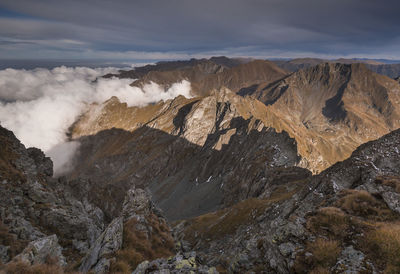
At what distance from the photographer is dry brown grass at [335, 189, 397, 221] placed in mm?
15578

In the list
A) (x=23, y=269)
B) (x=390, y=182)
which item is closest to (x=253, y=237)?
(x=390, y=182)

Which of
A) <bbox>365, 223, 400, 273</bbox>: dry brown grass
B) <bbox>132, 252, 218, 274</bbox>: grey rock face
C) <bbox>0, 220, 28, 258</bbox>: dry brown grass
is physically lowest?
<bbox>0, 220, 28, 258</bbox>: dry brown grass

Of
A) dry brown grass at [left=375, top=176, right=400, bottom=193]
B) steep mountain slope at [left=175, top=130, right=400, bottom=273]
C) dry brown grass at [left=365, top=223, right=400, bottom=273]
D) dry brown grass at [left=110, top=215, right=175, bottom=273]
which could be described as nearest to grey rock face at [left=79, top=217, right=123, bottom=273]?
dry brown grass at [left=110, top=215, right=175, bottom=273]

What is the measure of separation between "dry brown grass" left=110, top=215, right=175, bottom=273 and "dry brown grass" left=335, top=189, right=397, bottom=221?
1770 centimetres

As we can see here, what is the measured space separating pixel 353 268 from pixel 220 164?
150917mm

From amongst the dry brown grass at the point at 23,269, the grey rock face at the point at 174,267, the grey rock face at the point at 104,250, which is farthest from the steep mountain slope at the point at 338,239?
the dry brown grass at the point at 23,269

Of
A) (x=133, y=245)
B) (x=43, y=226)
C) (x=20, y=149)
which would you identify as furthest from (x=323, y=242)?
(x=20, y=149)

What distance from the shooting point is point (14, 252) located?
22641mm

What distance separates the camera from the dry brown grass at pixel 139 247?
1783cm

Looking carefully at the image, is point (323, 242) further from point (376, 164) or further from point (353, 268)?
point (376, 164)

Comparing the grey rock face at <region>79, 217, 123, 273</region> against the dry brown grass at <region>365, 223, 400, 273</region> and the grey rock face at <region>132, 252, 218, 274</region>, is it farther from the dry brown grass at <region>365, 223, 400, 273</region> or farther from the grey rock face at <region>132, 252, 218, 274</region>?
the dry brown grass at <region>365, 223, 400, 273</region>

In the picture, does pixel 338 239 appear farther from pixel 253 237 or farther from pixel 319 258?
pixel 253 237

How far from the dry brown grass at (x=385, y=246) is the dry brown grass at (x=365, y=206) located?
3.00 m

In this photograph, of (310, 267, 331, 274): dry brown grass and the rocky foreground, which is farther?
the rocky foreground
